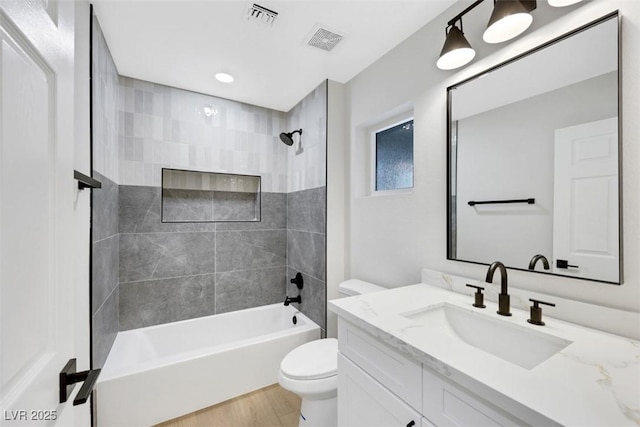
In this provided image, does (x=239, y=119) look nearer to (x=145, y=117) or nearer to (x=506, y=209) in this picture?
(x=145, y=117)

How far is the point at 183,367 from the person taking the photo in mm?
1810

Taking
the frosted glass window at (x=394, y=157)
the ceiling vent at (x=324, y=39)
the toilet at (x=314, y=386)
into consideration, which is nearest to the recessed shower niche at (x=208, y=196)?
the frosted glass window at (x=394, y=157)

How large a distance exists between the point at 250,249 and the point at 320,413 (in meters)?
1.64

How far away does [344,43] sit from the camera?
177 centimetres

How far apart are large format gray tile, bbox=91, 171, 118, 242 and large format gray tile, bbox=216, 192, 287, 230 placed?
1009 millimetres

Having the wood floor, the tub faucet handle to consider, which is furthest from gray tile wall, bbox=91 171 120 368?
the tub faucet handle

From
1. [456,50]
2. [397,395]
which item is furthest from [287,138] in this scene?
[397,395]

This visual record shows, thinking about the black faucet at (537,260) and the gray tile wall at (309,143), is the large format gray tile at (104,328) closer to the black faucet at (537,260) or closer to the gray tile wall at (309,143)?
the gray tile wall at (309,143)

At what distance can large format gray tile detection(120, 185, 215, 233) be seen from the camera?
7.29 ft

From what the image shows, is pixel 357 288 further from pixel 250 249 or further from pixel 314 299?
pixel 250 249

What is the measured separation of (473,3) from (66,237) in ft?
6.13

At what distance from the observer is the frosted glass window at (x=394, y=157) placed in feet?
6.10

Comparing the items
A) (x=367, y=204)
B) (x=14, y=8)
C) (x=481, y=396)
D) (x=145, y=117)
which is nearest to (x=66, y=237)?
(x=14, y=8)

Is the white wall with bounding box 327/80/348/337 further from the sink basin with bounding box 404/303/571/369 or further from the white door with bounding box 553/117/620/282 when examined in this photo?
the white door with bounding box 553/117/620/282
